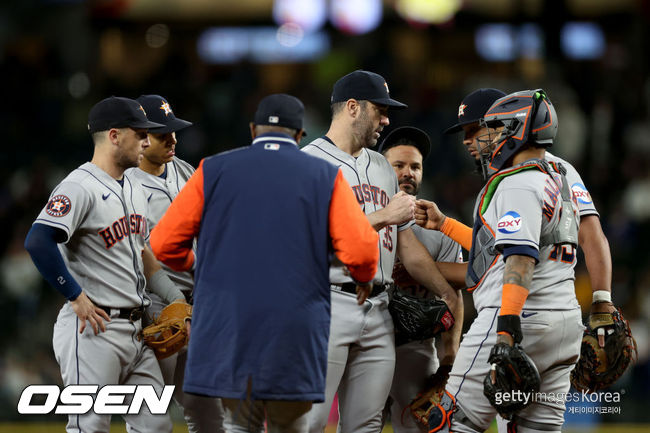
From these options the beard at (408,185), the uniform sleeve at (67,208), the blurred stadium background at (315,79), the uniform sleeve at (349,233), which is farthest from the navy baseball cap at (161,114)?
the blurred stadium background at (315,79)

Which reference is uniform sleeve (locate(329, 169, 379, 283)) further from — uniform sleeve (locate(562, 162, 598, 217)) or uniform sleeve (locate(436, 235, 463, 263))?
uniform sleeve (locate(436, 235, 463, 263))

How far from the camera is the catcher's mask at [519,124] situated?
4.31 metres

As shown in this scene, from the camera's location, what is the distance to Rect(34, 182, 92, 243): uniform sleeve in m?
4.52

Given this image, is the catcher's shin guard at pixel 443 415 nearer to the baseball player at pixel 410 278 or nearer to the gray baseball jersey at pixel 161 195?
the baseball player at pixel 410 278

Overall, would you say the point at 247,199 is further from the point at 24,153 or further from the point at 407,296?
the point at 24,153

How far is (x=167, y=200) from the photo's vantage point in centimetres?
543

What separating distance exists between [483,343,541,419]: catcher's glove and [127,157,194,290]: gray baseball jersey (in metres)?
2.22

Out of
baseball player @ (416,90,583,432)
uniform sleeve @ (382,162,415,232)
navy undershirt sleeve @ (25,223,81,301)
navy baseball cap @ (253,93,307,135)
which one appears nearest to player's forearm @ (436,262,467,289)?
uniform sleeve @ (382,162,415,232)

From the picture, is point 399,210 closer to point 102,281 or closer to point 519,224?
point 519,224

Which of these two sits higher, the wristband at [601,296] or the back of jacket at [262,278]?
the back of jacket at [262,278]

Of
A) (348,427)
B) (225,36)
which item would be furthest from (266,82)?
(348,427)

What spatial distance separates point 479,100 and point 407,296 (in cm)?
123

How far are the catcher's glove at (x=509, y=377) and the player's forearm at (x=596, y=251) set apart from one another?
1.07m

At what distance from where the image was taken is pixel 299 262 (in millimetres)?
3686
